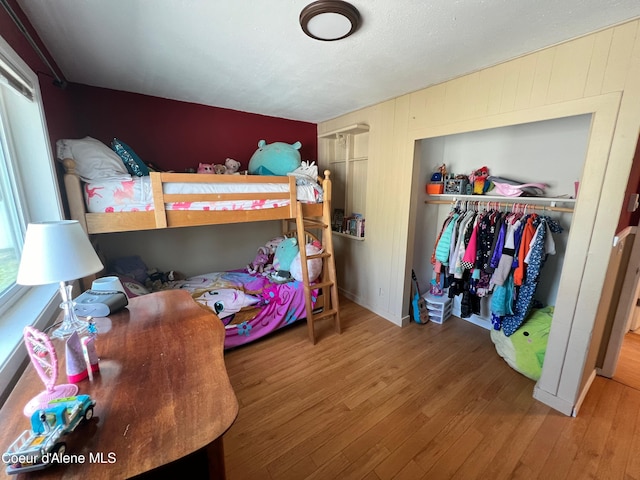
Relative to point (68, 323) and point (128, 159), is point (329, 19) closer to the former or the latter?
point (128, 159)

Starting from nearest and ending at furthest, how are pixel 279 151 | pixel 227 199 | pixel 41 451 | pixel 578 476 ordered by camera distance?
pixel 41 451
pixel 578 476
pixel 227 199
pixel 279 151

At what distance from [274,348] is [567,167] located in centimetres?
289

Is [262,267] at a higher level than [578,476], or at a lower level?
higher

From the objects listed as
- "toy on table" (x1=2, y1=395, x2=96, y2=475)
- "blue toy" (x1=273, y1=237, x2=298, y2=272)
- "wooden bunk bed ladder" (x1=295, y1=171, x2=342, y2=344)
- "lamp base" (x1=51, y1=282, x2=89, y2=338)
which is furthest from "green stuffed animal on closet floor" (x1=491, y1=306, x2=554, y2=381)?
"lamp base" (x1=51, y1=282, x2=89, y2=338)

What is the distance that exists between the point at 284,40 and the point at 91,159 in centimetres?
145

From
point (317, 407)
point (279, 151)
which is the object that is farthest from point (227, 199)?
point (317, 407)

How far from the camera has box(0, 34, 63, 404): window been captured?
4.05 ft

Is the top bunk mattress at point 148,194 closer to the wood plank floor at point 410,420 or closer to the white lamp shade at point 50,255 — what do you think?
the white lamp shade at point 50,255

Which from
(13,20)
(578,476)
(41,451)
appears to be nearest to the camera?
(41,451)

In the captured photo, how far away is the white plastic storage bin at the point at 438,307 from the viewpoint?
284 cm

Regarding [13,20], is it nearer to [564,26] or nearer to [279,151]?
[279,151]

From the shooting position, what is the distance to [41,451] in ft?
1.88

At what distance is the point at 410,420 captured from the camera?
1.70 metres

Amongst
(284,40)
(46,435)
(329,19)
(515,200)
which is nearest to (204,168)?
(284,40)
